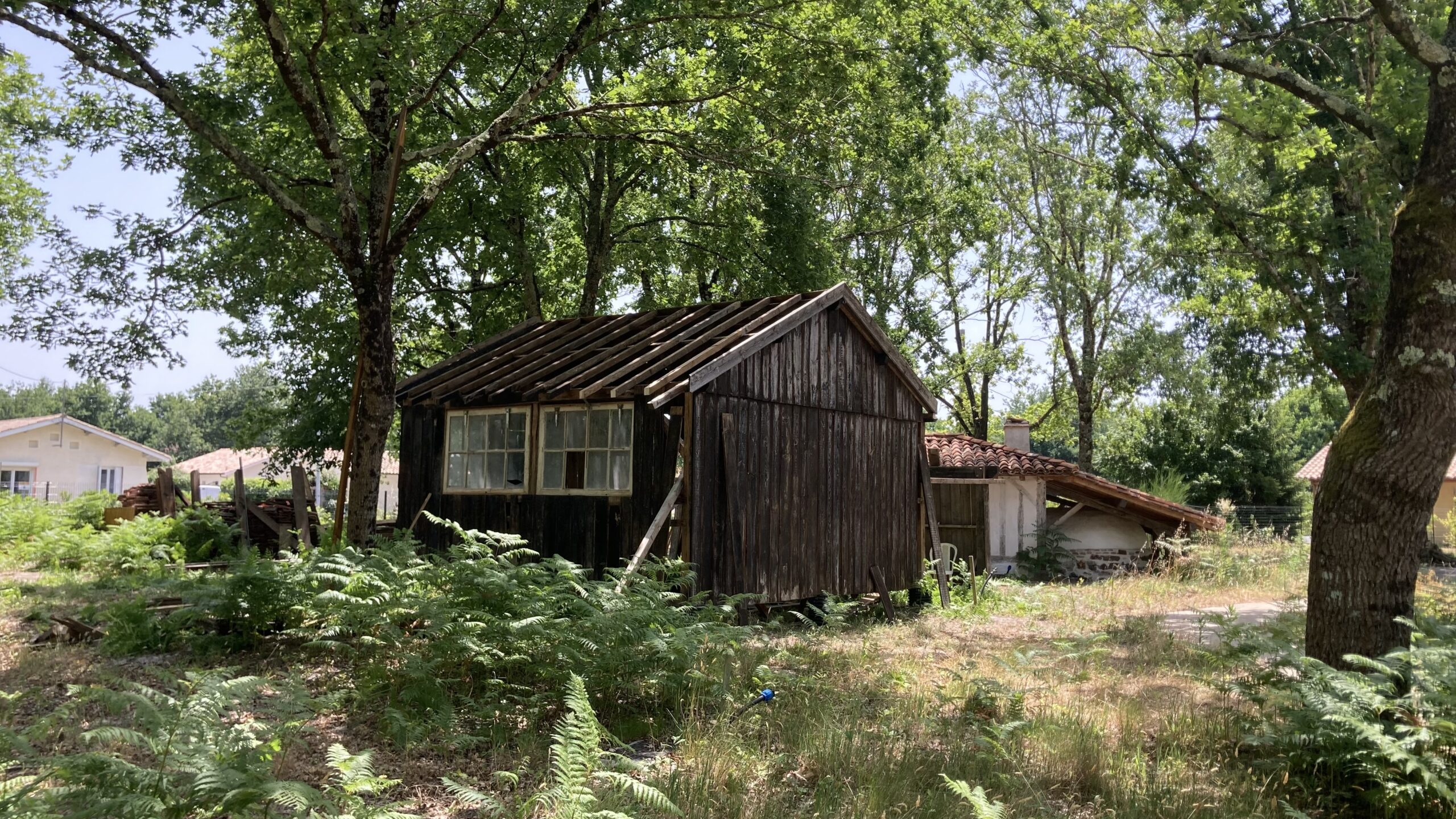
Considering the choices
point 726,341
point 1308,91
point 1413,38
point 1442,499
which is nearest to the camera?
point 1413,38

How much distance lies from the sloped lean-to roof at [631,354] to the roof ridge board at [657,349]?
0.05ft

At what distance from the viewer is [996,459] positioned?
76.5 feet

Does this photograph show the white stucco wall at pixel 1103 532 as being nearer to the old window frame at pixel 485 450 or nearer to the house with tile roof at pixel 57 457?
the old window frame at pixel 485 450

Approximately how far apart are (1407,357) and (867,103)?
10991 mm

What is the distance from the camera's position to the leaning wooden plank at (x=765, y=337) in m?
11.5

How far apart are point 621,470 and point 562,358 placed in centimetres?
226

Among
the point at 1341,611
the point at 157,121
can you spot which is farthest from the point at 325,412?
the point at 1341,611

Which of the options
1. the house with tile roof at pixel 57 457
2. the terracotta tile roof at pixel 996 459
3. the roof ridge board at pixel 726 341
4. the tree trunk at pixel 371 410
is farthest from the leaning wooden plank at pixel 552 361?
the house with tile roof at pixel 57 457

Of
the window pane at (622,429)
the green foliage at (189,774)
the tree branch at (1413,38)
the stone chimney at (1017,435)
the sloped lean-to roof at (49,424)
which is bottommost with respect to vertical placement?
the green foliage at (189,774)

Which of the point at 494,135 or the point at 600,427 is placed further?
the point at 494,135

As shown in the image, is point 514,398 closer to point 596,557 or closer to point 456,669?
point 596,557

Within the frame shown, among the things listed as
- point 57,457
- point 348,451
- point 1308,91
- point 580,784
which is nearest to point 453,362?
point 348,451

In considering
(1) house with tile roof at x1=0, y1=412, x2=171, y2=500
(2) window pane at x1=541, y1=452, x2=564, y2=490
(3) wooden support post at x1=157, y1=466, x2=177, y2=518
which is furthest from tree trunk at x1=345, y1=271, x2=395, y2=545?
(1) house with tile roof at x1=0, y1=412, x2=171, y2=500

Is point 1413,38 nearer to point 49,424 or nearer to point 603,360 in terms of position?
point 603,360
